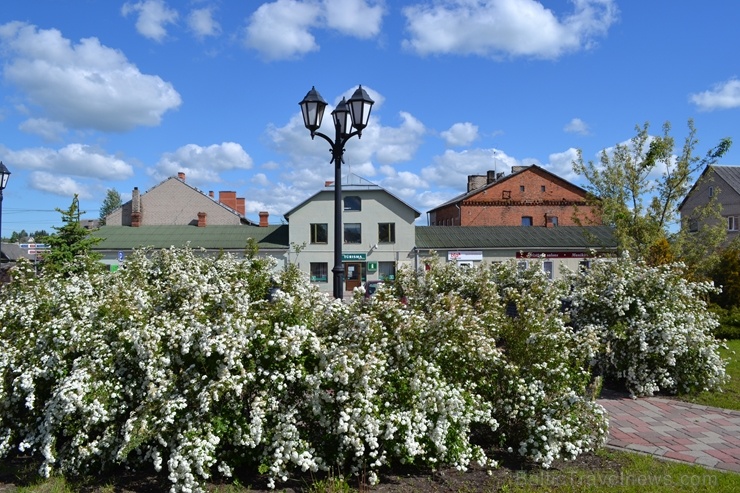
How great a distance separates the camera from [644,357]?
27.5 ft

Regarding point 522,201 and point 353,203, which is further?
point 522,201

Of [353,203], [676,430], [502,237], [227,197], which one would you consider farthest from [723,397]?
[227,197]

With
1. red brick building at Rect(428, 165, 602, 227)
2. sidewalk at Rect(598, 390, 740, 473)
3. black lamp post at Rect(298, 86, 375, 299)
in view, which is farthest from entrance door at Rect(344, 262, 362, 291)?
sidewalk at Rect(598, 390, 740, 473)

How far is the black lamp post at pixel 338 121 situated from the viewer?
9.16 metres

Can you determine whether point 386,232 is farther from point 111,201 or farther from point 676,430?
point 111,201

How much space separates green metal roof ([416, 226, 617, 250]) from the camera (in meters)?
41.9

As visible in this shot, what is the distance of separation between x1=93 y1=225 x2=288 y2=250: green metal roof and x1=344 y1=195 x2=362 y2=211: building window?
5.01 metres

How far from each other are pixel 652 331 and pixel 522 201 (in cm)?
4412

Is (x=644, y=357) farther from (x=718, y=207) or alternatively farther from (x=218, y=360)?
(x=718, y=207)

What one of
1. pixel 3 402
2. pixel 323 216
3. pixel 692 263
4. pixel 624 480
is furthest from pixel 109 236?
pixel 624 480

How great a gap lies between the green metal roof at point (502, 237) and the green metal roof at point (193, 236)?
34.9 ft

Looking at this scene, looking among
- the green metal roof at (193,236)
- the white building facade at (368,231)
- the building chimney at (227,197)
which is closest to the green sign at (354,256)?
the white building facade at (368,231)

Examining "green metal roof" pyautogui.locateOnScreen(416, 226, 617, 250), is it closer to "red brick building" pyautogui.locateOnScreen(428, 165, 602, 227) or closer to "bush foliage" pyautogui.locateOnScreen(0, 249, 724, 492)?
"red brick building" pyautogui.locateOnScreen(428, 165, 602, 227)

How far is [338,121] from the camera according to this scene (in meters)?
9.39
